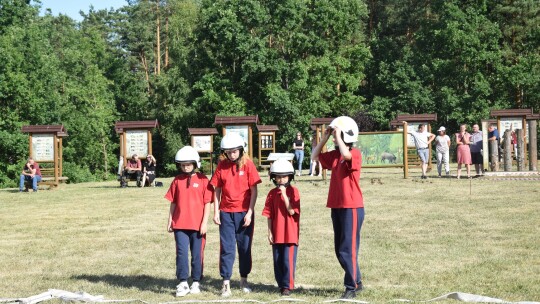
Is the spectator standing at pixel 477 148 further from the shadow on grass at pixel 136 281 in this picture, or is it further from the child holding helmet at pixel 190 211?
the child holding helmet at pixel 190 211

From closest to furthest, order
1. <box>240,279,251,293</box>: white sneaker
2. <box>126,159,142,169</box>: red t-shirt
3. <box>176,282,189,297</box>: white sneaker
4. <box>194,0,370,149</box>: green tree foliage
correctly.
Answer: <box>176,282,189,297</box>: white sneaker
<box>240,279,251,293</box>: white sneaker
<box>126,159,142,169</box>: red t-shirt
<box>194,0,370,149</box>: green tree foliage

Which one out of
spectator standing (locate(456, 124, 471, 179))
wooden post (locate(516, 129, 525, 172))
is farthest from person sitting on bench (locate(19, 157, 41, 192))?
wooden post (locate(516, 129, 525, 172))

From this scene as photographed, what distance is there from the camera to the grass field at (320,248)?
11742 mm

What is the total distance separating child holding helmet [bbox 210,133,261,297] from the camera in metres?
11.3

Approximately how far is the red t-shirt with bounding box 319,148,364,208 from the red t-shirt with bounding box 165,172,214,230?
1781 mm

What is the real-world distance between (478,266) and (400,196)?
12.2 metres

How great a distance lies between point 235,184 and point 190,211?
690mm

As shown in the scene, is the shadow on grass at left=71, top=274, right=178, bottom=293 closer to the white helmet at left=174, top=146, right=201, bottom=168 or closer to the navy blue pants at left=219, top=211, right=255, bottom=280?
the navy blue pants at left=219, top=211, right=255, bottom=280

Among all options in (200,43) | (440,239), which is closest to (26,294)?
(440,239)

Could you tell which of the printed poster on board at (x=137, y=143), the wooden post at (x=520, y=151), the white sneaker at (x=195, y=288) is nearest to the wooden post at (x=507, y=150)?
the wooden post at (x=520, y=151)

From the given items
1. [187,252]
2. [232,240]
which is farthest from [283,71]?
A: [232,240]

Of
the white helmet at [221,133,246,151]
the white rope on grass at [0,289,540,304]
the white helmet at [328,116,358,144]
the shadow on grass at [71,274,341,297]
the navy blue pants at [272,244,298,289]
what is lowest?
the shadow on grass at [71,274,341,297]

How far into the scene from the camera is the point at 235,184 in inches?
448

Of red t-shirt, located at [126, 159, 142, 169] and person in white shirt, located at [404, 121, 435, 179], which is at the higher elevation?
person in white shirt, located at [404, 121, 435, 179]
